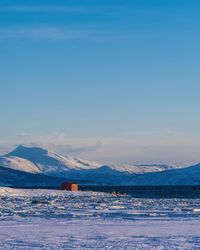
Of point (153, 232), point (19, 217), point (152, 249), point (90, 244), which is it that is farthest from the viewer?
point (19, 217)

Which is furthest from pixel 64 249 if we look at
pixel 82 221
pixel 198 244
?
pixel 82 221

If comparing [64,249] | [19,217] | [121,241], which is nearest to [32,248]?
[64,249]

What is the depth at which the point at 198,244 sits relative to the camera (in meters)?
22.2

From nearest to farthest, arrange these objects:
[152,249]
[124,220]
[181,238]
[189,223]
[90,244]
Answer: [152,249] → [90,244] → [181,238] → [189,223] → [124,220]

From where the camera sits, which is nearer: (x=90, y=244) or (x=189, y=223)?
(x=90, y=244)

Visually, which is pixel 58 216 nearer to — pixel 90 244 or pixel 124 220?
pixel 124 220

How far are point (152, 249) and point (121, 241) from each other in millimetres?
2417

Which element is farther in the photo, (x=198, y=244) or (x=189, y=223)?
(x=189, y=223)

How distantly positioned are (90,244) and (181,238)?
12.2 feet

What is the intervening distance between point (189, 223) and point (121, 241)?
7.72m

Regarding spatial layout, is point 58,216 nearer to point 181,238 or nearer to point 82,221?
point 82,221

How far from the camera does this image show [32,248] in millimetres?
21438

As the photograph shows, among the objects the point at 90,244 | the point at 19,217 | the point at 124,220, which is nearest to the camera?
the point at 90,244

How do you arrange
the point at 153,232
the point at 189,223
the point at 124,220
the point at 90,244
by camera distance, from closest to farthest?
the point at 90,244, the point at 153,232, the point at 189,223, the point at 124,220
